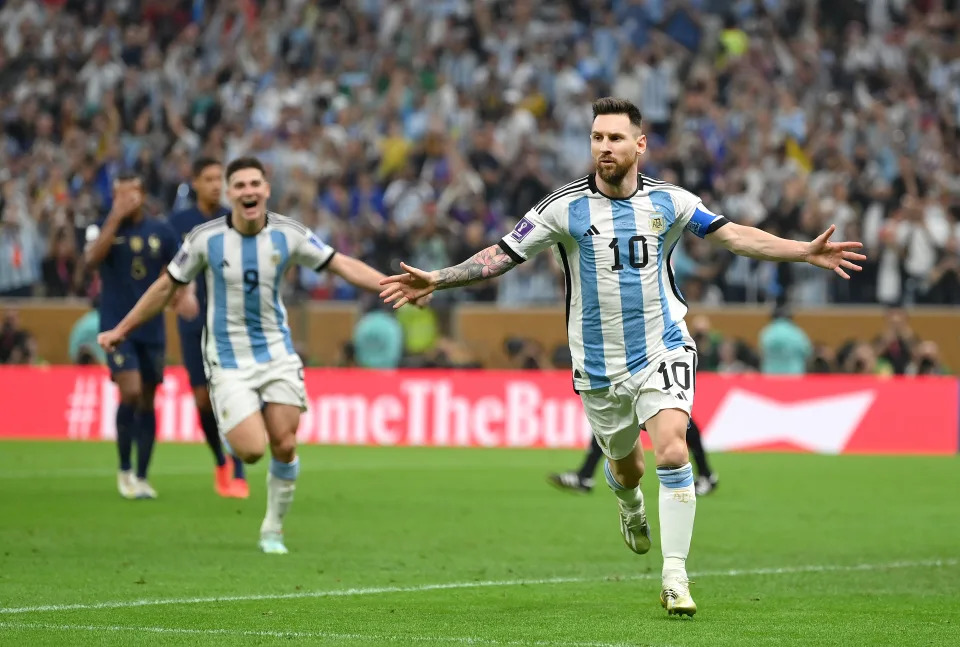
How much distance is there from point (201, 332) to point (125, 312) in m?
0.78

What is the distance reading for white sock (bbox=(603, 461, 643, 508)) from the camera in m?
8.76

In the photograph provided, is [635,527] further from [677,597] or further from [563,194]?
[563,194]

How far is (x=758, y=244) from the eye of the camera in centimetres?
796

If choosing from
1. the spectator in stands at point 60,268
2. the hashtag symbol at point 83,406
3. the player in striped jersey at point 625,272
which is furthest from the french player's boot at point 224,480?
the spectator in stands at point 60,268

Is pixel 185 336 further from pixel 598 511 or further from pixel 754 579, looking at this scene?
pixel 754 579

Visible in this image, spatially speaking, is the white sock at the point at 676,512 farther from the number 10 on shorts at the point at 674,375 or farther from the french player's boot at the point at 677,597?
the number 10 on shorts at the point at 674,375

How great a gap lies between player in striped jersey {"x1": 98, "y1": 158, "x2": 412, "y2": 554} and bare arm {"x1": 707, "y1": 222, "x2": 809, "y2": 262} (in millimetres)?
2774

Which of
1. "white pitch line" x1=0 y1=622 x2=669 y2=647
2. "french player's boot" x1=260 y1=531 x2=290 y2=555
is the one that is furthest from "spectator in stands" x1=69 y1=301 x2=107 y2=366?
"white pitch line" x1=0 y1=622 x2=669 y2=647

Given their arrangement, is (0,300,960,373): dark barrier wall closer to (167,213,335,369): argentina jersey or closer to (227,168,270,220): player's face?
(167,213,335,369): argentina jersey

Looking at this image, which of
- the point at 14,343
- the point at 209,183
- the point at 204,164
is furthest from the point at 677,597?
the point at 14,343

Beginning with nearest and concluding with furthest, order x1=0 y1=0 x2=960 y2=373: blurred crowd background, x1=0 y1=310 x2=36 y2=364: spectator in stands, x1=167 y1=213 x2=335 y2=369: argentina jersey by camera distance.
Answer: x1=167 y1=213 x2=335 y2=369: argentina jersey
x1=0 y1=310 x2=36 y2=364: spectator in stands
x1=0 y1=0 x2=960 y2=373: blurred crowd background

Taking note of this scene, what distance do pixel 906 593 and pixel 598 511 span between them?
14.8ft

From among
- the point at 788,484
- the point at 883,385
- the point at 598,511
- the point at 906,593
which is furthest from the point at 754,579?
the point at 883,385

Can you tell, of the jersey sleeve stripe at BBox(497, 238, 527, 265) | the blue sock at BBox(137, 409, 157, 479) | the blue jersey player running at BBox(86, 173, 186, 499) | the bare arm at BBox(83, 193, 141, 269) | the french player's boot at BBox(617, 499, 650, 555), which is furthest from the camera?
the blue sock at BBox(137, 409, 157, 479)
